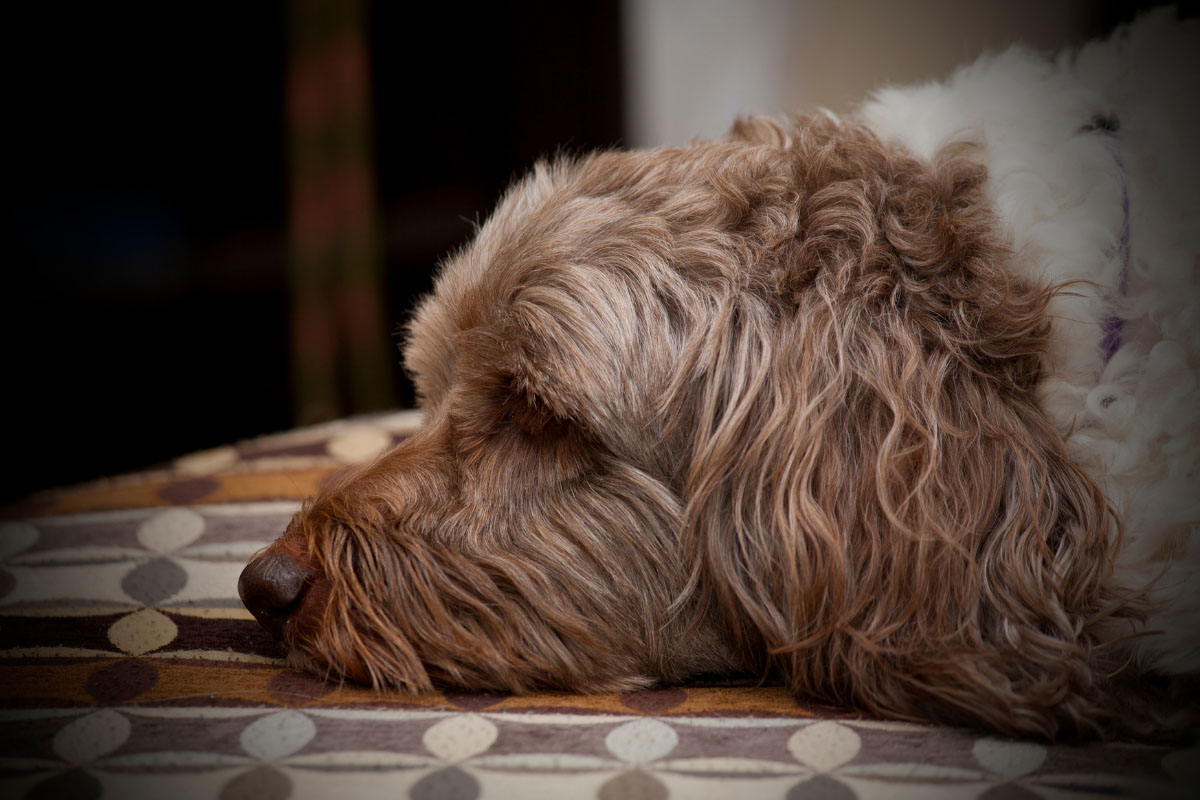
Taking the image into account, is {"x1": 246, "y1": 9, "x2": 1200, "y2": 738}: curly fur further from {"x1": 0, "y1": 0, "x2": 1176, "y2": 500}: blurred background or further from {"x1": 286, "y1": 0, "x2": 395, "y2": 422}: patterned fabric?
{"x1": 286, "y1": 0, "x2": 395, "y2": 422}: patterned fabric

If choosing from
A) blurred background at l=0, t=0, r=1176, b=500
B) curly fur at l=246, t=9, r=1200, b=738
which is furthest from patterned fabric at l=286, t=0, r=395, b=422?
curly fur at l=246, t=9, r=1200, b=738

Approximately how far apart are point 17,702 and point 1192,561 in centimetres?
159

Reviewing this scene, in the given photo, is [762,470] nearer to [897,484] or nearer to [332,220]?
[897,484]

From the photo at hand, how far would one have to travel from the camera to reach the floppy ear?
Answer: 1.26m

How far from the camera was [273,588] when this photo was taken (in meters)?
1.43

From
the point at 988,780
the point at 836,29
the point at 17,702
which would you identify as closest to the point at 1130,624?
the point at 988,780

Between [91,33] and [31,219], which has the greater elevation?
[91,33]

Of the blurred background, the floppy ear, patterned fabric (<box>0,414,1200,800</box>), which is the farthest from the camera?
the blurred background

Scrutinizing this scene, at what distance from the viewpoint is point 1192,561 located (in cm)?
129

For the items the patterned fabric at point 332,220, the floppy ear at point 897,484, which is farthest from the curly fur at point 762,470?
the patterned fabric at point 332,220

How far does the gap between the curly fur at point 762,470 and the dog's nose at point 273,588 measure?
0.03 metres

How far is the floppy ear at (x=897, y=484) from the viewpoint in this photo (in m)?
1.26

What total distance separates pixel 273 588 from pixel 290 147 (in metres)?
2.98

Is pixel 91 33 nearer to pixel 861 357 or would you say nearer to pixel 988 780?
pixel 861 357
